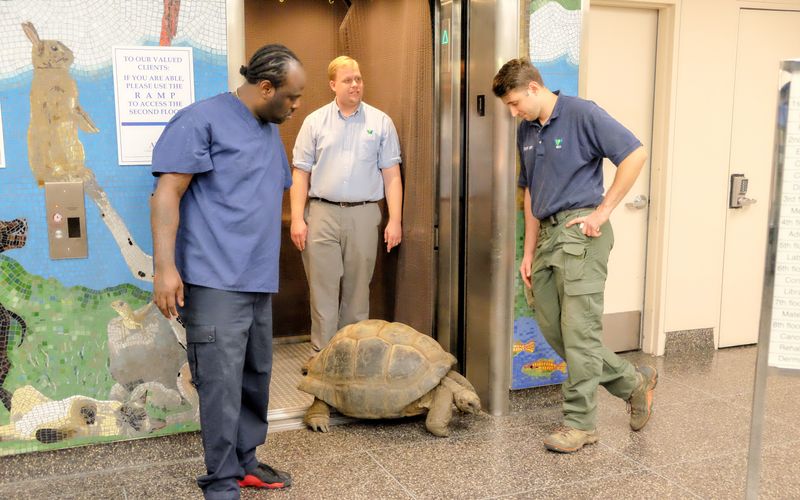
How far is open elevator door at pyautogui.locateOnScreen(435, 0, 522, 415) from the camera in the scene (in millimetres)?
3670

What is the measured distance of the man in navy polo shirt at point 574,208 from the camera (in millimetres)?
3295

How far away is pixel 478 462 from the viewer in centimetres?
329

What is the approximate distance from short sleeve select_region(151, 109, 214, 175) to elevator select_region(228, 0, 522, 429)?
73cm

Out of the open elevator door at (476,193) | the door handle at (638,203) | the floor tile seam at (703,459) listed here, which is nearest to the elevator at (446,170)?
the open elevator door at (476,193)

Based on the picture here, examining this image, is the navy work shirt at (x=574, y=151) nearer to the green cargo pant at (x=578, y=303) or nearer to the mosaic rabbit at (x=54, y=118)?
the green cargo pant at (x=578, y=303)

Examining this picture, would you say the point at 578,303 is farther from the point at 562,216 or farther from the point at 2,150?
the point at 2,150

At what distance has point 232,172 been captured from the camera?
2.63m

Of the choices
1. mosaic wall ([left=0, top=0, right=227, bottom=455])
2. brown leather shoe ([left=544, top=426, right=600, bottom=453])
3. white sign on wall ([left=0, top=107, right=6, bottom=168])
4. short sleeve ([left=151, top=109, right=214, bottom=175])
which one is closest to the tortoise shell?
brown leather shoe ([left=544, top=426, right=600, bottom=453])

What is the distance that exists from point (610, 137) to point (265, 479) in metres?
2.01

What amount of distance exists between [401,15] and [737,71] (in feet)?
7.51

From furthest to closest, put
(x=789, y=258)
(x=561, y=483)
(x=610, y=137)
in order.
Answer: (x=610, y=137)
(x=561, y=483)
(x=789, y=258)

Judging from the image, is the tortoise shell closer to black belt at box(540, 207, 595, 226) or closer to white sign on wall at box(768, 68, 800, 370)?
Answer: black belt at box(540, 207, 595, 226)

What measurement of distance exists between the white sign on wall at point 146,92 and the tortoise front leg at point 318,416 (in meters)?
1.39

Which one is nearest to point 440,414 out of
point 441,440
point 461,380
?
point 441,440
